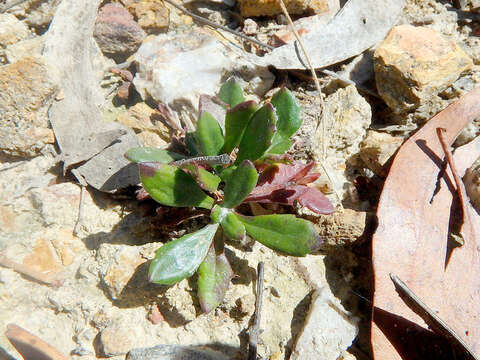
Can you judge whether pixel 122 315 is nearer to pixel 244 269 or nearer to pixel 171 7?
pixel 244 269

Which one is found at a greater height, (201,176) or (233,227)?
(201,176)

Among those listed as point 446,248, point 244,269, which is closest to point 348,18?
point 446,248

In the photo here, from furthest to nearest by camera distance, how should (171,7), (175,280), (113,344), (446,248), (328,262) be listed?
(171,7) → (328,262) → (446,248) → (113,344) → (175,280)

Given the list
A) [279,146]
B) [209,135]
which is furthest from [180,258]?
[279,146]

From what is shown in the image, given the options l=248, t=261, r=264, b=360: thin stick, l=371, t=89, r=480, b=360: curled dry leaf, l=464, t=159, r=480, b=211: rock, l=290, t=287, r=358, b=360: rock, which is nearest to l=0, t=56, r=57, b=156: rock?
l=248, t=261, r=264, b=360: thin stick

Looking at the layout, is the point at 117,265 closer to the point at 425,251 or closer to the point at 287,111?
the point at 287,111

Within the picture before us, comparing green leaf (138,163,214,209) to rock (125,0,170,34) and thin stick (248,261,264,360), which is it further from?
rock (125,0,170,34)

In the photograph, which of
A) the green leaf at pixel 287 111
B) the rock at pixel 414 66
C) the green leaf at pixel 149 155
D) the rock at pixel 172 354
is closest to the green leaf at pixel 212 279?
the rock at pixel 172 354
